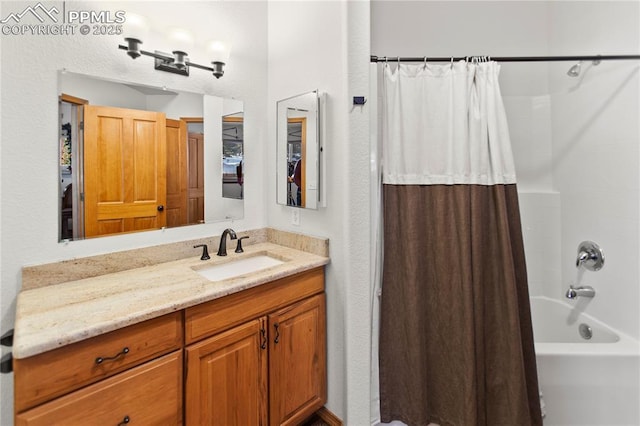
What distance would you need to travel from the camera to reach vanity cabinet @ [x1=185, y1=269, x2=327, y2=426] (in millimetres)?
1201

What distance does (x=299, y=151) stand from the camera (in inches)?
71.8

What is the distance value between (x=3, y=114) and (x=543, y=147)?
9.99 feet

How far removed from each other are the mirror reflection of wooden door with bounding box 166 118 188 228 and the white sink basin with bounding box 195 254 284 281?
0.33m

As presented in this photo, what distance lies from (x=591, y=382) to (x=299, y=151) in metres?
1.93

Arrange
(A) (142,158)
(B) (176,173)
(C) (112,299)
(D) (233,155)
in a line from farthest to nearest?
(D) (233,155) < (B) (176,173) < (A) (142,158) < (C) (112,299)

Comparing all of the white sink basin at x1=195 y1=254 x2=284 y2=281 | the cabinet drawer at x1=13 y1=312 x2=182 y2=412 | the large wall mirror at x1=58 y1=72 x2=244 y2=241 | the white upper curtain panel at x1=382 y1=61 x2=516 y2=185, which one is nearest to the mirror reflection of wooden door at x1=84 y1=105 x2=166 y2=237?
the large wall mirror at x1=58 y1=72 x2=244 y2=241

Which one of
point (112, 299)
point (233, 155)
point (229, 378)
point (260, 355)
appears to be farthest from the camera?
point (233, 155)

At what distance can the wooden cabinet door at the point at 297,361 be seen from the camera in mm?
1464

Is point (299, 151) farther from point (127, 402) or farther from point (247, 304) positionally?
point (127, 402)

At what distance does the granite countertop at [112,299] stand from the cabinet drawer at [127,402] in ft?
0.60

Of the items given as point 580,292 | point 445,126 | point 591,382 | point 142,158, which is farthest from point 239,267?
point 580,292

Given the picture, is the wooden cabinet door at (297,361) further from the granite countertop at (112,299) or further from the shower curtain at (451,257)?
the shower curtain at (451,257)

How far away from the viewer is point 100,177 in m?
1.41

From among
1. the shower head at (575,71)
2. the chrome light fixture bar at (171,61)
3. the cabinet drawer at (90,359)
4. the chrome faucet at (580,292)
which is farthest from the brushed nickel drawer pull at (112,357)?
the shower head at (575,71)
